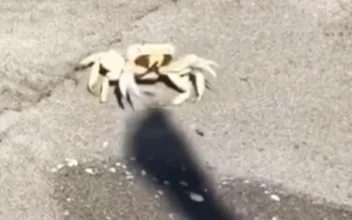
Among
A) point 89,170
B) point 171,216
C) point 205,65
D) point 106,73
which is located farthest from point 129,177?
point 205,65

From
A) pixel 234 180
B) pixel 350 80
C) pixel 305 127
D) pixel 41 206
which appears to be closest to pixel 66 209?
pixel 41 206

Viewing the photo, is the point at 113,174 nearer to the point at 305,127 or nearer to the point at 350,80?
the point at 305,127

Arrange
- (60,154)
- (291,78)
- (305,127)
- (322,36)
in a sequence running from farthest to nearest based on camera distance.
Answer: (322,36) < (291,78) < (305,127) < (60,154)

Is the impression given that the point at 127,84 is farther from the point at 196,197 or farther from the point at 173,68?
the point at 196,197

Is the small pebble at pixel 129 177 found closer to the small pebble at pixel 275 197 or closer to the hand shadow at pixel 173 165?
the hand shadow at pixel 173 165

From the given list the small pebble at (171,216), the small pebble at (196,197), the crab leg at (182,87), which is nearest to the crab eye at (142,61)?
the crab leg at (182,87)

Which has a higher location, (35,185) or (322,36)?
(322,36)

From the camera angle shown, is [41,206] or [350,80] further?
[350,80]
